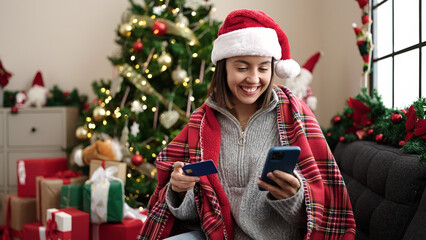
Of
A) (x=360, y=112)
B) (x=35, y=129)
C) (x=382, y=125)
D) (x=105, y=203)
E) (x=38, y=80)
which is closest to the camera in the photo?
(x=382, y=125)

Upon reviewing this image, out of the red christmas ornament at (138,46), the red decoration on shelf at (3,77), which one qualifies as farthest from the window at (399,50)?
the red decoration on shelf at (3,77)

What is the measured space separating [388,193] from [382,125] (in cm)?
49

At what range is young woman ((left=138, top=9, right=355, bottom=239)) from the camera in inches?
50.9

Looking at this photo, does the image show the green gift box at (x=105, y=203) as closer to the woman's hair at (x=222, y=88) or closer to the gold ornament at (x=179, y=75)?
the gold ornament at (x=179, y=75)

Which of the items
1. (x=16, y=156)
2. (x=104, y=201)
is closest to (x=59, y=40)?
(x=16, y=156)

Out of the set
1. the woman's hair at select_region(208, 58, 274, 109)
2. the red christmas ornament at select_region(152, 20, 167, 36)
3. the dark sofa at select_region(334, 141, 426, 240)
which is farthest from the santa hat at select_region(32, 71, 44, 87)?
the dark sofa at select_region(334, 141, 426, 240)

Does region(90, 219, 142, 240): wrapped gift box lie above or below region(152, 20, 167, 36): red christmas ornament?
below

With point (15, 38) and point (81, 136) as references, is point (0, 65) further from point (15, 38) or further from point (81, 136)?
point (81, 136)

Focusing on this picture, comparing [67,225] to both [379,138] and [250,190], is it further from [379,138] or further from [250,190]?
[379,138]

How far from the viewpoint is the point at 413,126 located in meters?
1.49

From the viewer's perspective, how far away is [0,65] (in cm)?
359

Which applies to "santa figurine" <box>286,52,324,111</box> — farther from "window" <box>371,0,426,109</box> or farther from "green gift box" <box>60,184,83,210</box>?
"green gift box" <box>60,184,83,210</box>

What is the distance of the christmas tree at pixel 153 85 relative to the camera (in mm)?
2947

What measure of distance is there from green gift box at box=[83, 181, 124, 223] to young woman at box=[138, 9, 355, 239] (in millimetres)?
944
